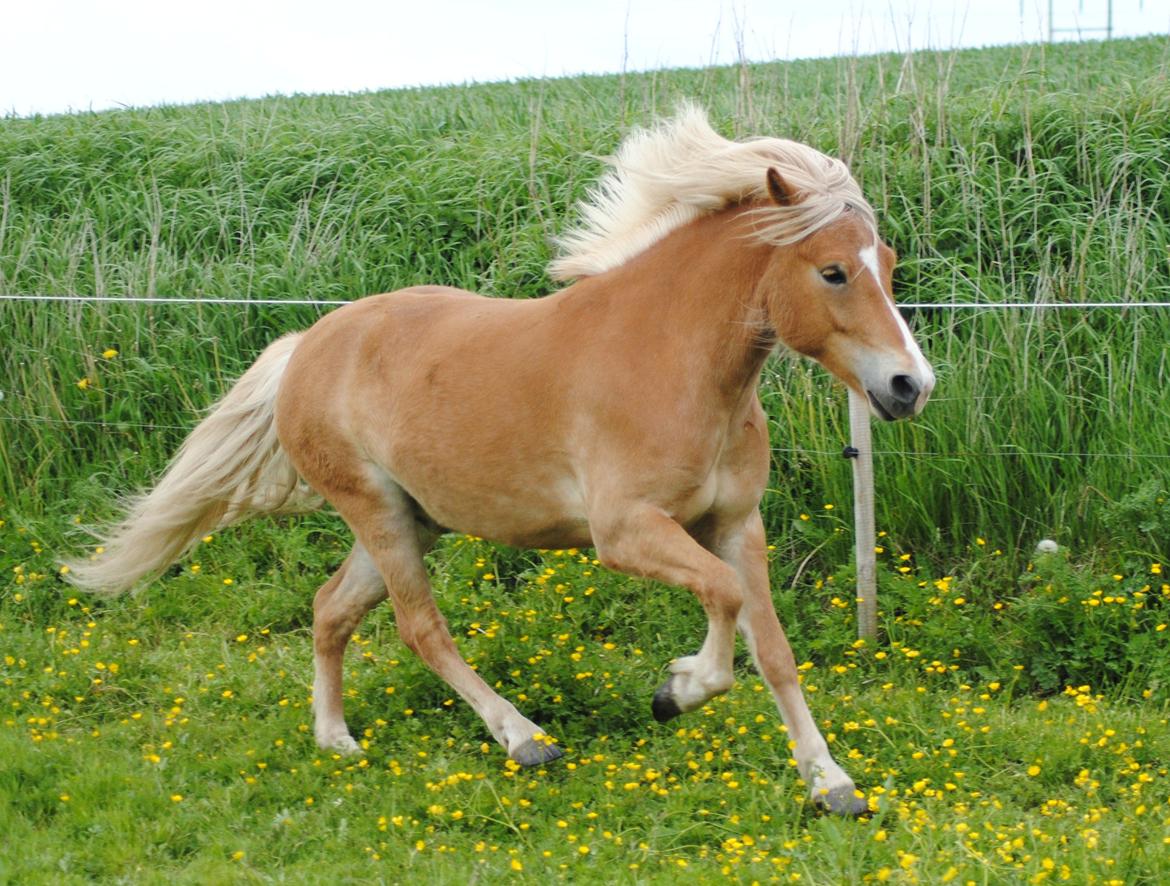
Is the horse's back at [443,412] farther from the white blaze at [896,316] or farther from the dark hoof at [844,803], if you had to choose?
the dark hoof at [844,803]

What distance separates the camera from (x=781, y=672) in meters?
Answer: 4.49

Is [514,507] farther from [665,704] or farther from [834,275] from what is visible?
[834,275]

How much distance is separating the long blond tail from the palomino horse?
0.29m

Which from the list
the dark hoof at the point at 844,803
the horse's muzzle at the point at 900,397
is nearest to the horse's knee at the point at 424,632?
the dark hoof at the point at 844,803

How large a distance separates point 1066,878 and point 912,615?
8.36 feet

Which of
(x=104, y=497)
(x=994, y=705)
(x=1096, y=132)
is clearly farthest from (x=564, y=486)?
(x=1096, y=132)

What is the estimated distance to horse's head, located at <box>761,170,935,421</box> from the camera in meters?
3.96

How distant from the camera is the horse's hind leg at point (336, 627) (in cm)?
536

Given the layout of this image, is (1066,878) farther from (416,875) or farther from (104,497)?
(104,497)

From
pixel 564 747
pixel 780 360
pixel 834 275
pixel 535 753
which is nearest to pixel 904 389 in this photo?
pixel 834 275

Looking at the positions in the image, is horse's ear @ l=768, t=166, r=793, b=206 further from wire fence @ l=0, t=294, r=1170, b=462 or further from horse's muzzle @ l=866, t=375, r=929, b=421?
wire fence @ l=0, t=294, r=1170, b=462

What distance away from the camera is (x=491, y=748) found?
204 inches

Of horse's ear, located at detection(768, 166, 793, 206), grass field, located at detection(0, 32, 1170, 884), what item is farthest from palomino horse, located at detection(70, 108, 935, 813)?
grass field, located at detection(0, 32, 1170, 884)

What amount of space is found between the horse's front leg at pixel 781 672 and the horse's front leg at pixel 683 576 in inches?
8.2
